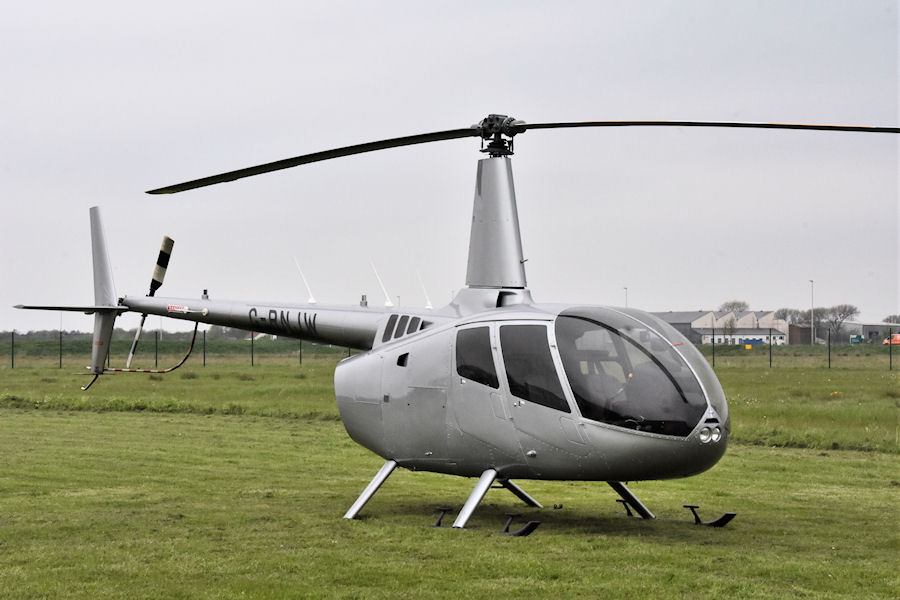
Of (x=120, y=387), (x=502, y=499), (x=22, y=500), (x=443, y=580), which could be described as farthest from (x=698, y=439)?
(x=120, y=387)

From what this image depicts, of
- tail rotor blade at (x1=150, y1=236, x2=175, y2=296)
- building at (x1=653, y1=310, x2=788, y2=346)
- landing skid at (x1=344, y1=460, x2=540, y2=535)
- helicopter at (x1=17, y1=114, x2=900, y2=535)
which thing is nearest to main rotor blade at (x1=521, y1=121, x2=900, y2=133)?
helicopter at (x1=17, y1=114, x2=900, y2=535)

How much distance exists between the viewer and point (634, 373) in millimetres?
9789

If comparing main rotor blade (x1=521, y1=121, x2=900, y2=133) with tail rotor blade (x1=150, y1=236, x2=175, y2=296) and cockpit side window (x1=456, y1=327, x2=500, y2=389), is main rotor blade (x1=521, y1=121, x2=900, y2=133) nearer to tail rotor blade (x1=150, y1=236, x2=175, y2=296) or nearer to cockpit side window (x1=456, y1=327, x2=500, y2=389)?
cockpit side window (x1=456, y1=327, x2=500, y2=389)

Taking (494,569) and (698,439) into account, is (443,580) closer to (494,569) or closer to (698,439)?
(494,569)

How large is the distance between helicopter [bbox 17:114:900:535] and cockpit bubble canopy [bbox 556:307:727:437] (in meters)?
0.01

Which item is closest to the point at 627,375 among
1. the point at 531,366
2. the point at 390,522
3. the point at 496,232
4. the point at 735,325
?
the point at 531,366

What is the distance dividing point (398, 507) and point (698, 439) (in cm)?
467

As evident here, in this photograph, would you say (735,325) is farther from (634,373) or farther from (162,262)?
(634,373)

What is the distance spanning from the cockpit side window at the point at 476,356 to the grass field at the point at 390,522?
154 cm

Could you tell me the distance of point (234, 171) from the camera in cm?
1174

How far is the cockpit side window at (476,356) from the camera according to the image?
10.6 metres

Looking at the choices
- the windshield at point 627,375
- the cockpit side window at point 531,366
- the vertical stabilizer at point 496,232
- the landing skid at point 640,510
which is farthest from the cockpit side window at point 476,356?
the landing skid at point 640,510

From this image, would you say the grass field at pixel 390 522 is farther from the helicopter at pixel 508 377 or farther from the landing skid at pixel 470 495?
the helicopter at pixel 508 377

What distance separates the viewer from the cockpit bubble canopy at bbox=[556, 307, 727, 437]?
9.62 meters
